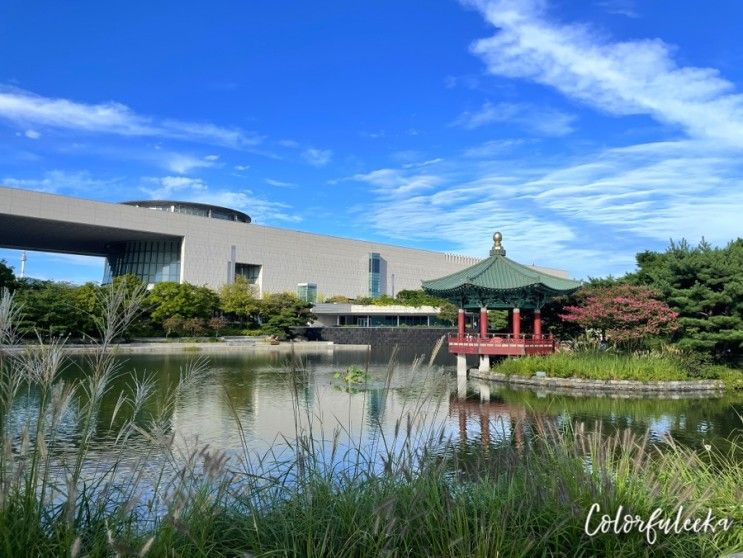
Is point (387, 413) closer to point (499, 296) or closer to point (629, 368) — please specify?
point (629, 368)

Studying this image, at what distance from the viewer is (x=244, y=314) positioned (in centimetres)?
4666

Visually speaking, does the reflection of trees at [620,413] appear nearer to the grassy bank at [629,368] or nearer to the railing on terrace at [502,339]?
the grassy bank at [629,368]

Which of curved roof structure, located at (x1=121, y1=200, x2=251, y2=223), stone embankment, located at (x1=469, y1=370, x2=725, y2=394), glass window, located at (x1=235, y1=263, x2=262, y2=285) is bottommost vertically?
stone embankment, located at (x1=469, y1=370, x2=725, y2=394)

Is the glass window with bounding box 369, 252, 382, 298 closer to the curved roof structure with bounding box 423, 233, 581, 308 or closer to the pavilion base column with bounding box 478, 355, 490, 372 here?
the curved roof structure with bounding box 423, 233, 581, 308

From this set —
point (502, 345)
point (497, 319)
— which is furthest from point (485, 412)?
point (497, 319)

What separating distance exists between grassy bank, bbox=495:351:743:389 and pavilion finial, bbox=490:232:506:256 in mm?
5276

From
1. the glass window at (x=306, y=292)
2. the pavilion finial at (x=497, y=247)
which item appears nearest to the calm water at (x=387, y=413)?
the pavilion finial at (x=497, y=247)

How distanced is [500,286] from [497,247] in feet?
8.78

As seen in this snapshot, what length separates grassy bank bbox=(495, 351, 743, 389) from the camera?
1670 centimetres

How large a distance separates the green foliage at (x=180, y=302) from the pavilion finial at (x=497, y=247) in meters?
23.4

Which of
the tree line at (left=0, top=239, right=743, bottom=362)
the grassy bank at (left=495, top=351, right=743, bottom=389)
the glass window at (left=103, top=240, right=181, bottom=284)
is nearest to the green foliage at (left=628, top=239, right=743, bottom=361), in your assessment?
the tree line at (left=0, top=239, right=743, bottom=362)

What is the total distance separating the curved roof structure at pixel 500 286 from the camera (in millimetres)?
20855

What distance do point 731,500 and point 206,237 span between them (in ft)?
171

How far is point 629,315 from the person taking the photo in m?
18.3
